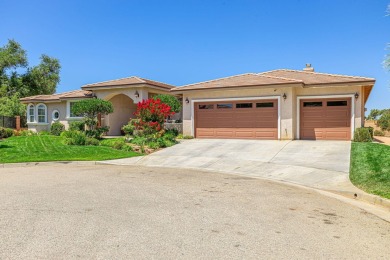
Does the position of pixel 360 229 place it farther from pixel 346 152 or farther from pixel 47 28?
pixel 47 28

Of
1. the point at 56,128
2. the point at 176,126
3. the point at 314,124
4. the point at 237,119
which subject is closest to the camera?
the point at 314,124

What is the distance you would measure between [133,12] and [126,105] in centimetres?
890

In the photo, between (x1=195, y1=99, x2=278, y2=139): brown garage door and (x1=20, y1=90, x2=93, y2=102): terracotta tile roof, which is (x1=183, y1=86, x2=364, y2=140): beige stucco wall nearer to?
(x1=195, y1=99, x2=278, y2=139): brown garage door

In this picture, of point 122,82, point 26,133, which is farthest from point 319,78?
point 26,133

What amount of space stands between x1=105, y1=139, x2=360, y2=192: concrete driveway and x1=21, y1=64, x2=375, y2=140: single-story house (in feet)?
6.26

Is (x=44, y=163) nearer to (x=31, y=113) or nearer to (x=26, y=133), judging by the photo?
(x=26, y=133)

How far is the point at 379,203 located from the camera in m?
7.15

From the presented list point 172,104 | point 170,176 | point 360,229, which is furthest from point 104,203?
point 172,104

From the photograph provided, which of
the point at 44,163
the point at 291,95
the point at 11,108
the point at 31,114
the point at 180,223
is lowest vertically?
the point at 44,163

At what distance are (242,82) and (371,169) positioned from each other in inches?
454

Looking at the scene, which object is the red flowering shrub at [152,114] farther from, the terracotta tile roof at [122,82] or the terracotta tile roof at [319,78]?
the terracotta tile roof at [319,78]

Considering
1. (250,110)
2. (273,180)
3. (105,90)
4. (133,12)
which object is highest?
(133,12)

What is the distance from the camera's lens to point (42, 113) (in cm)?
2900

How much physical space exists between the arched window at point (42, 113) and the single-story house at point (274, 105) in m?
9.48
